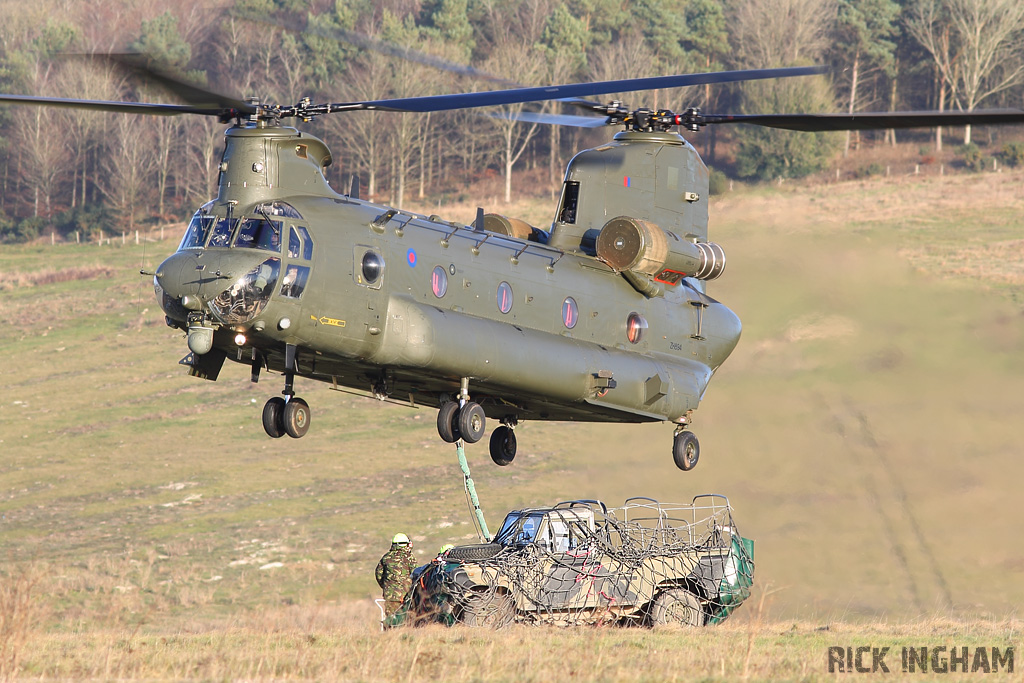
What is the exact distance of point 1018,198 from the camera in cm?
6241

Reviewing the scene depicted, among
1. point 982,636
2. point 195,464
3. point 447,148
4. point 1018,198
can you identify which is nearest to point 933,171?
point 1018,198

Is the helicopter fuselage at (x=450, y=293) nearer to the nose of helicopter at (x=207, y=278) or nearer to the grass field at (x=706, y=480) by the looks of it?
the nose of helicopter at (x=207, y=278)

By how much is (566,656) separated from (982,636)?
667 centimetres

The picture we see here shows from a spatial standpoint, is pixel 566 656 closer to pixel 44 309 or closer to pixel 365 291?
pixel 365 291

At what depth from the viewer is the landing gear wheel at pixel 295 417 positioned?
17.4m

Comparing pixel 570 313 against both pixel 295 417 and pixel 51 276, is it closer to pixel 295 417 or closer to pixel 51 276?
pixel 295 417

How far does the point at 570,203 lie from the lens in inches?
853

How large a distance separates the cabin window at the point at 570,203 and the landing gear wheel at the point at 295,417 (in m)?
6.22

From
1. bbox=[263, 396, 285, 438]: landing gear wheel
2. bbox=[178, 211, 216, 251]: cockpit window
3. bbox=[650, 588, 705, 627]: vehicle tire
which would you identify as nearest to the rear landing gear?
bbox=[263, 396, 285, 438]: landing gear wheel

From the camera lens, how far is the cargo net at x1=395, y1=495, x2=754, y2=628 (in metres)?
17.9

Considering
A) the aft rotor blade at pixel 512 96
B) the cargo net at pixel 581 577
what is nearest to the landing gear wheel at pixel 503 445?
the cargo net at pixel 581 577

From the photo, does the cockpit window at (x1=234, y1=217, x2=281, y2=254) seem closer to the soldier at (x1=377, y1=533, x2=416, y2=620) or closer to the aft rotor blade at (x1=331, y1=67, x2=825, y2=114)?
the aft rotor blade at (x1=331, y1=67, x2=825, y2=114)

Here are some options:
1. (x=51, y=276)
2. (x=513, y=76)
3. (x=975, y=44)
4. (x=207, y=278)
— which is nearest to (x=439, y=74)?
(x=513, y=76)

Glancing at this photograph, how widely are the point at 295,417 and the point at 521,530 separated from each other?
12.8 feet
